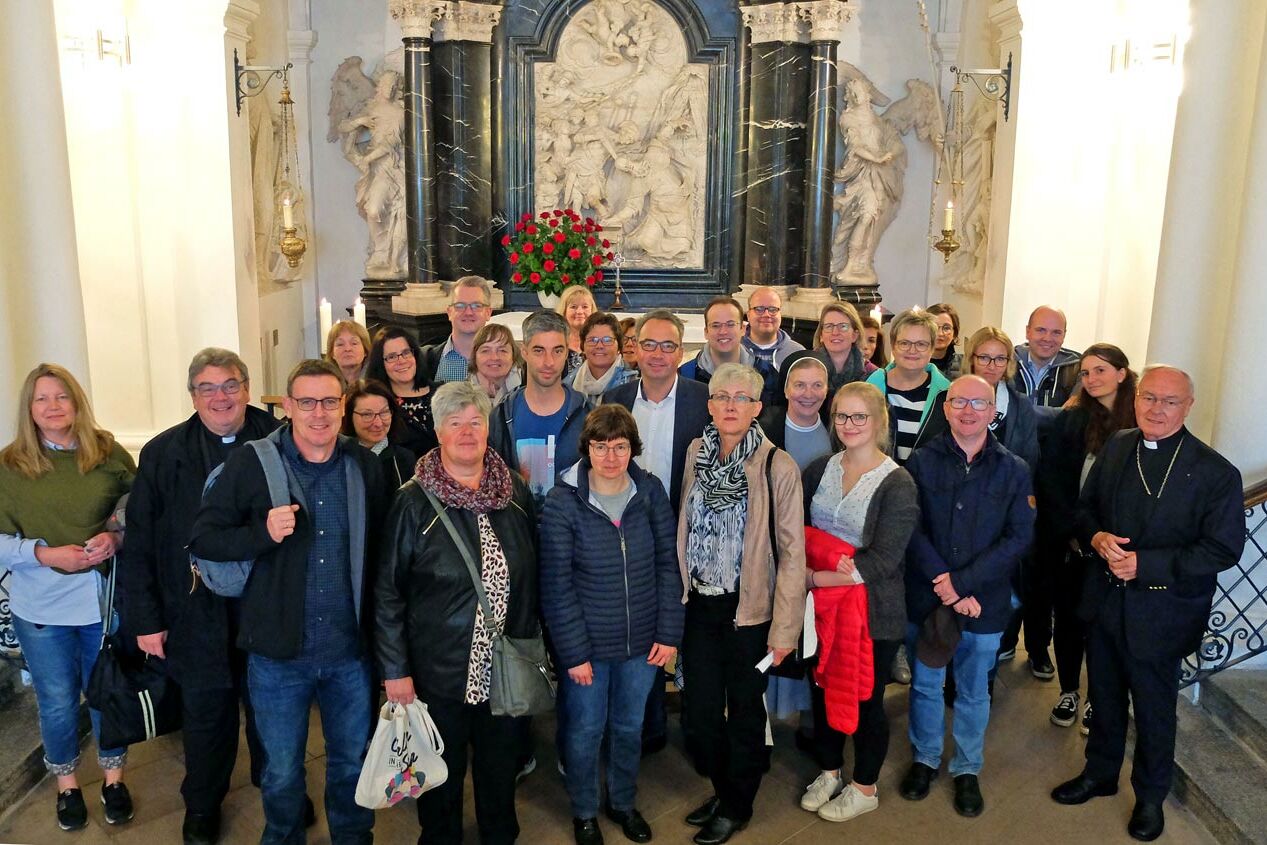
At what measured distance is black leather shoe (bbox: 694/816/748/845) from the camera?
3.98 metres

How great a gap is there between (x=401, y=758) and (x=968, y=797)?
2.18m

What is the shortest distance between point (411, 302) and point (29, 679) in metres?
4.91

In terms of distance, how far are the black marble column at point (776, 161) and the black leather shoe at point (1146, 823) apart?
19.9ft

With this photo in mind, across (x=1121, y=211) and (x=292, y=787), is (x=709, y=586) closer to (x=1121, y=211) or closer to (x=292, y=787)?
(x=292, y=787)

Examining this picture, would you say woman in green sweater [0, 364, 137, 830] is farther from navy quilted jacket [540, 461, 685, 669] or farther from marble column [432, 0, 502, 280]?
marble column [432, 0, 502, 280]

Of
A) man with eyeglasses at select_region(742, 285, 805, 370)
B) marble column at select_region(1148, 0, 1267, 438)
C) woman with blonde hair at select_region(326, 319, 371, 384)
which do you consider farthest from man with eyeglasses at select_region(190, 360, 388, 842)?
marble column at select_region(1148, 0, 1267, 438)

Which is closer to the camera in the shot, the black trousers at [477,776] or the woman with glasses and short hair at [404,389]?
the black trousers at [477,776]

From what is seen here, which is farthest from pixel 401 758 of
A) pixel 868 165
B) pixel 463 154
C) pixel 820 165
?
pixel 868 165

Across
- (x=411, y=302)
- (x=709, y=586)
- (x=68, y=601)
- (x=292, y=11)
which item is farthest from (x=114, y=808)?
(x=292, y=11)

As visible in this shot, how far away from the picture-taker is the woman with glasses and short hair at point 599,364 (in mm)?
4852

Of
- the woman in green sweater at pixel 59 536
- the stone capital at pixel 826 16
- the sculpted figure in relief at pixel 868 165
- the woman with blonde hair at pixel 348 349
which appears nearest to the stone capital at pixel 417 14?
the stone capital at pixel 826 16

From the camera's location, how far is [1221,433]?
520 centimetres

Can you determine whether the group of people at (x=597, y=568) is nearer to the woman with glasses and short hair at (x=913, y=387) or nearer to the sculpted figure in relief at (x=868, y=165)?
the woman with glasses and short hair at (x=913, y=387)

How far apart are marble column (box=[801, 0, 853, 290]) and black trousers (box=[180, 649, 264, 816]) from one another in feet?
21.6
